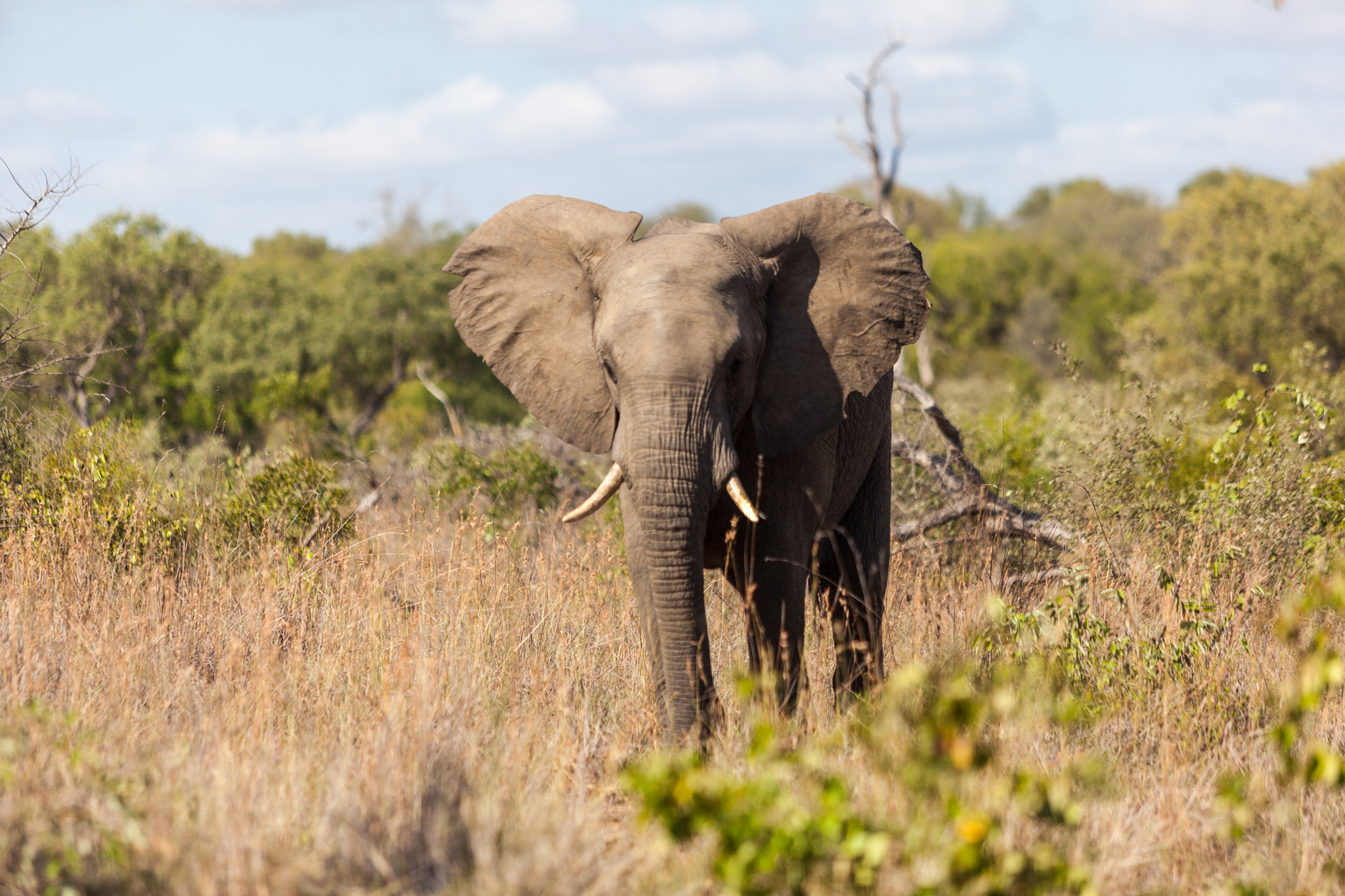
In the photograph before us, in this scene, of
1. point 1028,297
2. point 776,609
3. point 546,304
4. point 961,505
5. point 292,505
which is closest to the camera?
point 776,609

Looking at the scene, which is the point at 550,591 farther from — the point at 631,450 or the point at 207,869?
the point at 207,869

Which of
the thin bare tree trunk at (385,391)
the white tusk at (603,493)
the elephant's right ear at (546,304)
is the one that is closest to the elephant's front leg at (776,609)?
the white tusk at (603,493)

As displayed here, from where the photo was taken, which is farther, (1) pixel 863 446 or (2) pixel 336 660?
(1) pixel 863 446

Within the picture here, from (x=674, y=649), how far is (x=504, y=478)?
5.78 m

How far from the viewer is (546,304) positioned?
528cm

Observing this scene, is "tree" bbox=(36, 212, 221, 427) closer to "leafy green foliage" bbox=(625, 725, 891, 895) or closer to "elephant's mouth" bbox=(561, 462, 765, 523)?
"elephant's mouth" bbox=(561, 462, 765, 523)

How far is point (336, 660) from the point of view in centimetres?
536

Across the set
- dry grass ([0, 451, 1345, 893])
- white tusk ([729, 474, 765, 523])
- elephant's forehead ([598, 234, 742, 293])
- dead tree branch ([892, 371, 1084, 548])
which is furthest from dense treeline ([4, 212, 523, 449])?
white tusk ([729, 474, 765, 523])

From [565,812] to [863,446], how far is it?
2808mm

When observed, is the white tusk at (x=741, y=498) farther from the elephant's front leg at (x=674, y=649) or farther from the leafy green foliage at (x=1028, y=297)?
the leafy green foliage at (x=1028, y=297)

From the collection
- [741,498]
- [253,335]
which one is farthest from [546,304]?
[253,335]

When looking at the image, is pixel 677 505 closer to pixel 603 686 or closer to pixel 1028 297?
pixel 603 686

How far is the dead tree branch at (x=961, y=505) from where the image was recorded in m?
7.64

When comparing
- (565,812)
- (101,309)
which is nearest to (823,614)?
(565,812)
